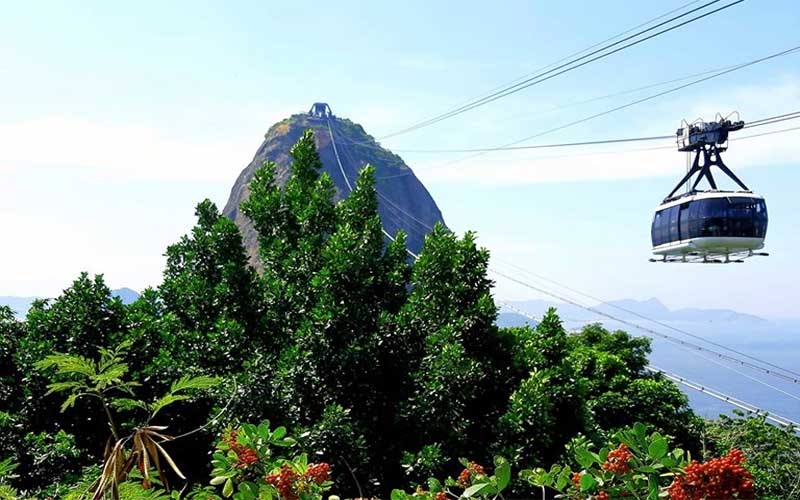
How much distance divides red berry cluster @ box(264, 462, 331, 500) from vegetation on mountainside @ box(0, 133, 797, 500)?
5.01 m

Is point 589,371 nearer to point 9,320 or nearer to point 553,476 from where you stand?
point 9,320

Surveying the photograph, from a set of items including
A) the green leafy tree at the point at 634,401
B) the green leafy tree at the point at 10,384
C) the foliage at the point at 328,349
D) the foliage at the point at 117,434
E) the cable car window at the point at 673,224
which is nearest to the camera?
the foliage at the point at 117,434

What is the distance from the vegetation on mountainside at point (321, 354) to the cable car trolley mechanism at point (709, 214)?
10.8 metres

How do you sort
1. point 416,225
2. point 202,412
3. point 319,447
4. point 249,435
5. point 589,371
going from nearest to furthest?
point 249,435, point 319,447, point 202,412, point 589,371, point 416,225

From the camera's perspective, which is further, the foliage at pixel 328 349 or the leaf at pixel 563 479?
the foliage at pixel 328 349

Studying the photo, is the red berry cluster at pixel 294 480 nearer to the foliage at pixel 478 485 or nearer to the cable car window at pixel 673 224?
the foliage at pixel 478 485

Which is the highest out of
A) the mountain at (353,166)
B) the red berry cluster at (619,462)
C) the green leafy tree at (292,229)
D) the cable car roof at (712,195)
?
the mountain at (353,166)

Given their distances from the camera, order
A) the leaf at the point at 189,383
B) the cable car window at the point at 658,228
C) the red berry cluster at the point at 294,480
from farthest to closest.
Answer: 1. the cable car window at the point at 658,228
2. the red berry cluster at the point at 294,480
3. the leaf at the point at 189,383

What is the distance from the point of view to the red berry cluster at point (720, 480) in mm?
1728

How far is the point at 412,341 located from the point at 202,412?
2.57m

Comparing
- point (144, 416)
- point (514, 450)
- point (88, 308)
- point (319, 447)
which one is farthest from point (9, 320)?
point (514, 450)

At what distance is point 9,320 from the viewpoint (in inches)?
348

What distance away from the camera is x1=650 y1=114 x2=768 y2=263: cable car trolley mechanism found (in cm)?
1872

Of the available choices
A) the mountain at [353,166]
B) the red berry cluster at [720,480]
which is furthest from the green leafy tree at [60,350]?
the mountain at [353,166]
